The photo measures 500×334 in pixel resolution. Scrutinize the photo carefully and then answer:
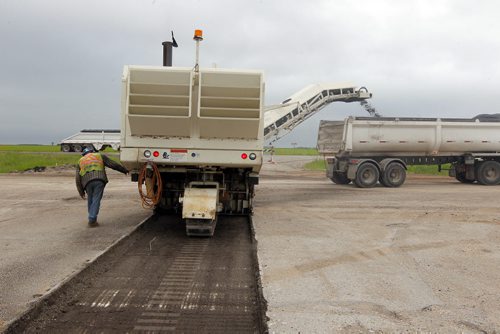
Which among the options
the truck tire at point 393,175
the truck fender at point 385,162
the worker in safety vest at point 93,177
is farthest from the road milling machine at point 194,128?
the truck tire at point 393,175

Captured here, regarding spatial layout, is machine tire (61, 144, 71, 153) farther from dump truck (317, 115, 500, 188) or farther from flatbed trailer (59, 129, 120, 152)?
dump truck (317, 115, 500, 188)

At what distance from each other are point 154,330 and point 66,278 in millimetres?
1801

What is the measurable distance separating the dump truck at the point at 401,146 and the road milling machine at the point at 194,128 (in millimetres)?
9123

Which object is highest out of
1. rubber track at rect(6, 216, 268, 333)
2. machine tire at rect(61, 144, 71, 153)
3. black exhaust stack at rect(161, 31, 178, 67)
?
black exhaust stack at rect(161, 31, 178, 67)

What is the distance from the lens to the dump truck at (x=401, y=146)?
16.6 m

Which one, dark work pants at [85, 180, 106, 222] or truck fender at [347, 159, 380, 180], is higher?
truck fender at [347, 159, 380, 180]

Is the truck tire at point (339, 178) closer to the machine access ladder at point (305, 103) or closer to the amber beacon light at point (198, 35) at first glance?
the machine access ladder at point (305, 103)

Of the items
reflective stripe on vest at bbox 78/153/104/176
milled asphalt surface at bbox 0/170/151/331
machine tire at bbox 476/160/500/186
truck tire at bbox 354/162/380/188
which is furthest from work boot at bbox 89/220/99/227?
machine tire at bbox 476/160/500/186

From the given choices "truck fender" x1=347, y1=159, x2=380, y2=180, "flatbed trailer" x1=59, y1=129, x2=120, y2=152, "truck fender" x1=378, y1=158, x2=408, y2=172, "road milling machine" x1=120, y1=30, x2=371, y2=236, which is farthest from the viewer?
"flatbed trailer" x1=59, y1=129, x2=120, y2=152

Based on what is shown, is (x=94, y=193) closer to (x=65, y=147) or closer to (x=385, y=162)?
(x=385, y=162)

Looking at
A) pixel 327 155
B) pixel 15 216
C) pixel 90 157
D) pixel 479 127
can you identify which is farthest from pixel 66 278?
pixel 479 127

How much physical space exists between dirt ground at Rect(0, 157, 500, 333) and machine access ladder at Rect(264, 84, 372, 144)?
327 inches

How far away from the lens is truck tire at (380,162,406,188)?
16.8 m

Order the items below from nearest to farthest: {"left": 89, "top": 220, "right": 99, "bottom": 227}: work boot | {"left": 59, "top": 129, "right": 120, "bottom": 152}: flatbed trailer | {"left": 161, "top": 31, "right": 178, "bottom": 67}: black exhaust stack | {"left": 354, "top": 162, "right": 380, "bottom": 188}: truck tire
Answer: {"left": 89, "top": 220, "right": 99, "bottom": 227}: work boot → {"left": 161, "top": 31, "right": 178, "bottom": 67}: black exhaust stack → {"left": 354, "top": 162, "right": 380, "bottom": 188}: truck tire → {"left": 59, "top": 129, "right": 120, "bottom": 152}: flatbed trailer
